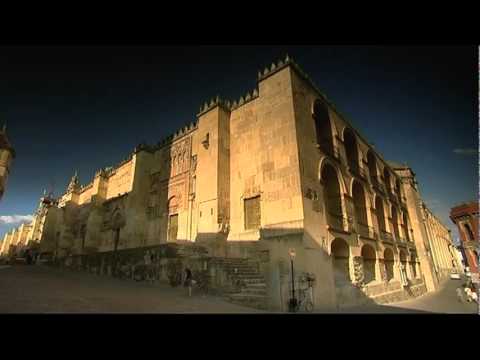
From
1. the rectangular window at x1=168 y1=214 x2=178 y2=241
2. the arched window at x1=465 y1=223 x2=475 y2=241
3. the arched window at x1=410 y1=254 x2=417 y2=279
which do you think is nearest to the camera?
the rectangular window at x1=168 y1=214 x2=178 y2=241

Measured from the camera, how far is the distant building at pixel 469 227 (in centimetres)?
3338

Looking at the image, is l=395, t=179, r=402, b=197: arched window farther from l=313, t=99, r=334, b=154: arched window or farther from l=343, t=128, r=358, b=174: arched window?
l=313, t=99, r=334, b=154: arched window

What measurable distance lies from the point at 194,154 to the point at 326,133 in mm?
9571

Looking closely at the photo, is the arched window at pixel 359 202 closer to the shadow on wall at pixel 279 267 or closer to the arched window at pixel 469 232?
the shadow on wall at pixel 279 267

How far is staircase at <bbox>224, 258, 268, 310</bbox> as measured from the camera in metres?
9.33

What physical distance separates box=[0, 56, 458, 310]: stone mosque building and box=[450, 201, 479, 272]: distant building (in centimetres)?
1345

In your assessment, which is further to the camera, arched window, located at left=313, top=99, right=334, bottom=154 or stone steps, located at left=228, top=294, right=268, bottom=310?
arched window, located at left=313, top=99, right=334, bottom=154

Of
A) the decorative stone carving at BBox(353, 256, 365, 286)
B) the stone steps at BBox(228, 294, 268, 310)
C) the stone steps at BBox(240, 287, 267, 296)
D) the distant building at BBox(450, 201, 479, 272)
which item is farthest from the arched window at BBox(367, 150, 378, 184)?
the distant building at BBox(450, 201, 479, 272)

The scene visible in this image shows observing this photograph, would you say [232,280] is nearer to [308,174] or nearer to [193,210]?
[308,174]

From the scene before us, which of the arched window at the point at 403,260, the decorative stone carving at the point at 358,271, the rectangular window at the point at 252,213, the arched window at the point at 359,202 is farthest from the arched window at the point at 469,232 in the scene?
the rectangular window at the point at 252,213

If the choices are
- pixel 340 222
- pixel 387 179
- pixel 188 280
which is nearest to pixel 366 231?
pixel 340 222
